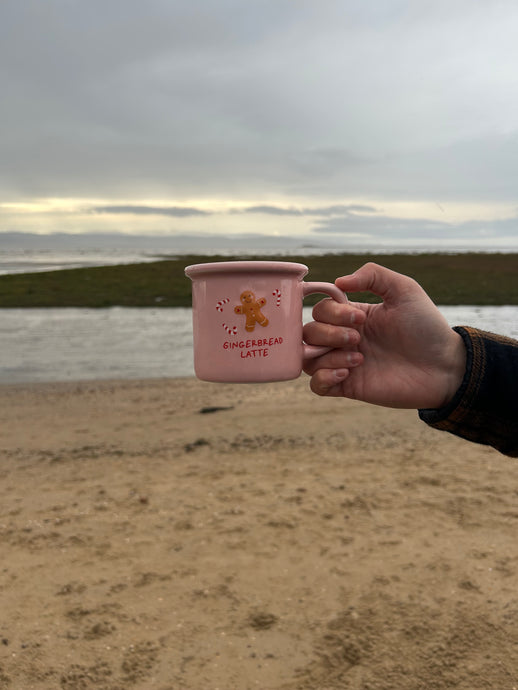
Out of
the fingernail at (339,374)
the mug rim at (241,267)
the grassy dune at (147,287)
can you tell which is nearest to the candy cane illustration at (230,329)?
the mug rim at (241,267)

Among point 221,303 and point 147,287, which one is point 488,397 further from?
point 147,287

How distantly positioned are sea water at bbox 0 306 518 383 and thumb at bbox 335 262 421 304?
6.99 meters

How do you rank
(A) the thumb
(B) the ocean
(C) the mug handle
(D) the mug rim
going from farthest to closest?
(B) the ocean
(A) the thumb
(C) the mug handle
(D) the mug rim

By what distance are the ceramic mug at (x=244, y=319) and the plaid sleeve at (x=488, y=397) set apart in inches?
26.1

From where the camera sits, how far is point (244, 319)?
5.19 feet

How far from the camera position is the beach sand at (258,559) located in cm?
283

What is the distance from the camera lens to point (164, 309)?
1622 centimetres

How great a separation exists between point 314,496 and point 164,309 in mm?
12273

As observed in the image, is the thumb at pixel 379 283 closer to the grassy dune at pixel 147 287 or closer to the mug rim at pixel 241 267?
the mug rim at pixel 241 267

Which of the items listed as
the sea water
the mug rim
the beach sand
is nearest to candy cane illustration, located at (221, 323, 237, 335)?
the mug rim

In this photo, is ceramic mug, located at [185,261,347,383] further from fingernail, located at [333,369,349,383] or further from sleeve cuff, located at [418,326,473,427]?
sleeve cuff, located at [418,326,473,427]

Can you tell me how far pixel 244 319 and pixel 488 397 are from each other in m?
0.89

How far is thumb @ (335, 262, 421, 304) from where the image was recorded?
1.96 m

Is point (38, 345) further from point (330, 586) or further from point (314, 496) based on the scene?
point (330, 586)
